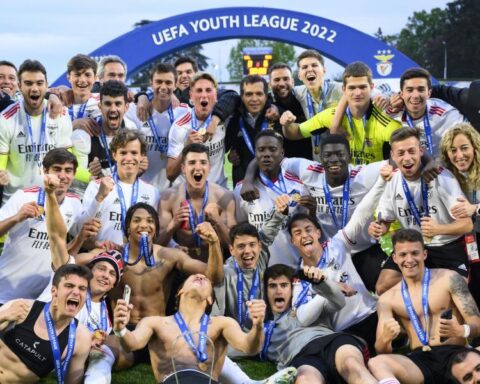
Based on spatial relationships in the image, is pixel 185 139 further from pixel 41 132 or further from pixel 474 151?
pixel 474 151

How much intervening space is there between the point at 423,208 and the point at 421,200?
0.22 ft

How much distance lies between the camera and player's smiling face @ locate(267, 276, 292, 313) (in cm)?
702

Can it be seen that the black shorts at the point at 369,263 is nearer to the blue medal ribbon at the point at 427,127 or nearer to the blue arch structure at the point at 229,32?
the blue medal ribbon at the point at 427,127

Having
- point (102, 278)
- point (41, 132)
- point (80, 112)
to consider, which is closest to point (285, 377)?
point (102, 278)

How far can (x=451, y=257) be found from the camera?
719 centimetres

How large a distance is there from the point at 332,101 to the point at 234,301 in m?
2.84

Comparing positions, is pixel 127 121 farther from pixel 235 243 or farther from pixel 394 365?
pixel 394 365

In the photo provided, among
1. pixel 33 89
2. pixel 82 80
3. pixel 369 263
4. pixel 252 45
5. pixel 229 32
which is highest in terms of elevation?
pixel 252 45

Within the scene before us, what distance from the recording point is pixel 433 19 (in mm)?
87688

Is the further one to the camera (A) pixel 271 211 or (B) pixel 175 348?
(A) pixel 271 211

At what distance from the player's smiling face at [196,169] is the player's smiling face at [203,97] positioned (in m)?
0.99

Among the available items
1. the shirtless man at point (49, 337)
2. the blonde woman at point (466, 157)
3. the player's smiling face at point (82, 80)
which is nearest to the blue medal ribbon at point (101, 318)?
the shirtless man at point (49, 337)

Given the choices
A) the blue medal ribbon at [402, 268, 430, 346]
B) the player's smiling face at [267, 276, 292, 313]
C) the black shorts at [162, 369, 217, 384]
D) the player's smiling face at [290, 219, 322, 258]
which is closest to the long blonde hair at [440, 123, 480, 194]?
the blue medal ribbon at [402, 268, 430, 346]

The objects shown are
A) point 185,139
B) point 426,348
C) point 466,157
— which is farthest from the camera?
point 185,139
